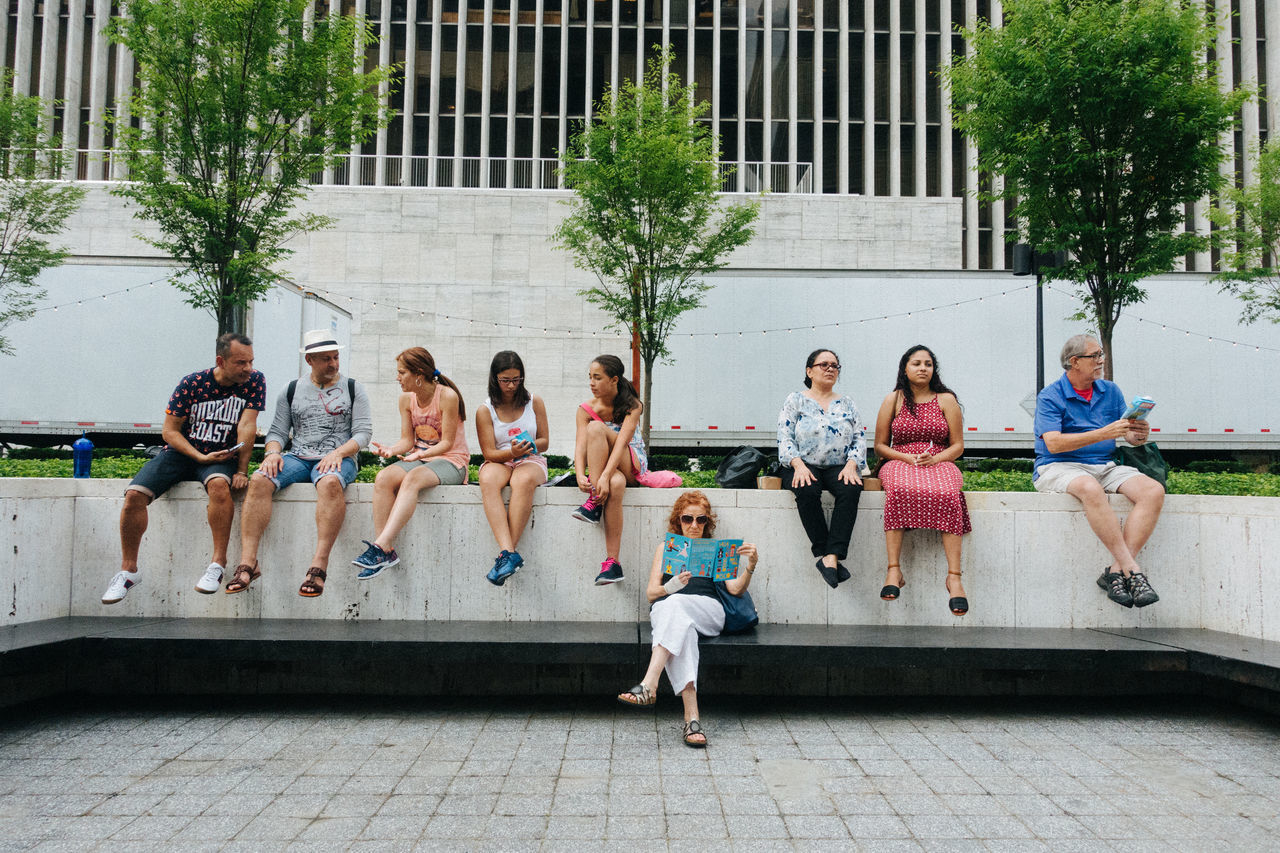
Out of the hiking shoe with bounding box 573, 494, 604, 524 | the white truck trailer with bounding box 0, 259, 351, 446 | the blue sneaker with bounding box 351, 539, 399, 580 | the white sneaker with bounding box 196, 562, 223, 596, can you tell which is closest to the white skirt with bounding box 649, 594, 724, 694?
the hiking shoe with bounding box 573, 494, 604, 524

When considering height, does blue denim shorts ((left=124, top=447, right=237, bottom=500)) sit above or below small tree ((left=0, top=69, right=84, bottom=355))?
below

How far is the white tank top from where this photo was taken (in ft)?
18.6

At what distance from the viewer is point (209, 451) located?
5445 millimetres

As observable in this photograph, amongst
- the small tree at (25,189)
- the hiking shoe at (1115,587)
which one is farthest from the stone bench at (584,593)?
the small tree at (25,189)

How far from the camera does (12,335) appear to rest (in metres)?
15.1

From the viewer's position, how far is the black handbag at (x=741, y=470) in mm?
5715

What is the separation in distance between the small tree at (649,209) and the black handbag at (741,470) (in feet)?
31.1

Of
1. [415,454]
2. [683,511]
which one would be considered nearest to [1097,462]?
[683,511]

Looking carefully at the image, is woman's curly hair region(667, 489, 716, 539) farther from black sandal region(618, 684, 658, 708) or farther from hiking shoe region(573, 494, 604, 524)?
black sandal region(618, 684, 658, 708)

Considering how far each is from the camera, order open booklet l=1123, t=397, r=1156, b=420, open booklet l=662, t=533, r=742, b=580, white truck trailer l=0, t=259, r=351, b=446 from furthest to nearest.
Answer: white truck trailer l=0, t=259, r=351, b=446
open booklet l=1123, t=397, r=1156, b=420
open booklet l=662, t=533, r=742, b=580

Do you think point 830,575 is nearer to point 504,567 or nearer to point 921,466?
point 921,466

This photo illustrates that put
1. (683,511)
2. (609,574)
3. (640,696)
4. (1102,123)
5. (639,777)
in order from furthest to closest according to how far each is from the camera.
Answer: (1102,123)
(609,574)
(683,511)
(640,696)
(639,777)

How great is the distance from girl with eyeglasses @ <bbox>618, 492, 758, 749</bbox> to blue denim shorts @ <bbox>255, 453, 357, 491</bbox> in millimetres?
2178

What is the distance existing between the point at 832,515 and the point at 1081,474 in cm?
162
